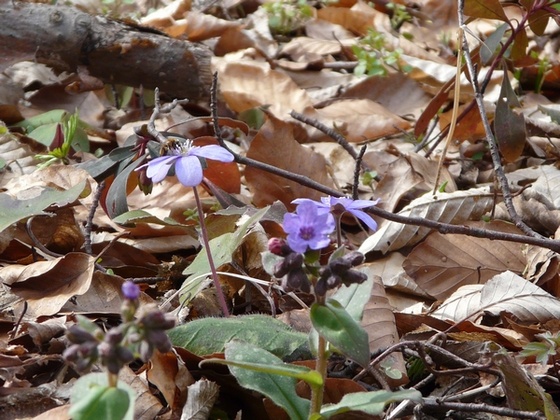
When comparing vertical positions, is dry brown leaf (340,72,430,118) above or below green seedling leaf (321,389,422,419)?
below

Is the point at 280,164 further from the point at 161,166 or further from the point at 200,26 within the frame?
the point at 200,26

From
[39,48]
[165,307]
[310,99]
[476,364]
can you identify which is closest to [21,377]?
[165,307]

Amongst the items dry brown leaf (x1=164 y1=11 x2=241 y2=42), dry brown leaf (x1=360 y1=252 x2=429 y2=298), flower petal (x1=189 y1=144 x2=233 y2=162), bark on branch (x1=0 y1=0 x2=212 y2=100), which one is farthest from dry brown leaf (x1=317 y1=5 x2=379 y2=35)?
flower petal (x1=189 y1=144 x2=233 y2=162)

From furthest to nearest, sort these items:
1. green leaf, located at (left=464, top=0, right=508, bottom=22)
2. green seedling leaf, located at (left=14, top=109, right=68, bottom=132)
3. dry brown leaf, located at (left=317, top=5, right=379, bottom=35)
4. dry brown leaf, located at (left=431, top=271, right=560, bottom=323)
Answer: dry brown leaf, located at (left=317, top=5, right=379, bottom=35) < green seedling leaf, located at (left=14, top=109, right=68, bottom=132) < green leaf, located at (left=464, top=0, right=508, bottom=22) < dry brown leaf, located at (left=431, top=271, right=560, bottom=323)

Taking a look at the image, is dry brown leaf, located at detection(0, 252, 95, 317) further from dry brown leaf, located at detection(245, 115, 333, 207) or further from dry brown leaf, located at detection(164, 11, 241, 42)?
dry brown leaf, located at detection(164, 11, 241, 42)

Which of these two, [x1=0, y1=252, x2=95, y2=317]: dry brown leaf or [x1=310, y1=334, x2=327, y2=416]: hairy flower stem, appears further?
[x1=0, y1=252, x2=95, y2=317]: dry brown leaf

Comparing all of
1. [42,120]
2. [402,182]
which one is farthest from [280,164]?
[42,120]

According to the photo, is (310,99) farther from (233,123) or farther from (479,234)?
(479,234)

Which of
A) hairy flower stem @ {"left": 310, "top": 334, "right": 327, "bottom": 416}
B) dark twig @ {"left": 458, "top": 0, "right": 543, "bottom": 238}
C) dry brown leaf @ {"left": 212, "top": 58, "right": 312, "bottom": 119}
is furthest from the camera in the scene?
dry brown leaf @ {"left": 212, "top": 58, "right": 312, "bottom": 119}

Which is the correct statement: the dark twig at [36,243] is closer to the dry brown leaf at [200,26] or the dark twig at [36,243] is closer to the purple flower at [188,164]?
the purple flower at [188,164]
